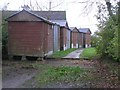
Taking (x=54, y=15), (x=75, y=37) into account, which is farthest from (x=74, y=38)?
(x=54, y=15)

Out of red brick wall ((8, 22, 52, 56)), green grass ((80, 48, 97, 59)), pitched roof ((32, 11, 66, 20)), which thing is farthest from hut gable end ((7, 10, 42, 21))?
pitched roof ((32, 11, 66, 20))

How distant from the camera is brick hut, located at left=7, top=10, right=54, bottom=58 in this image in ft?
63.9

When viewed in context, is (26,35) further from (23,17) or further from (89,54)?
(89,54)

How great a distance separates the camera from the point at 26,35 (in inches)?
776

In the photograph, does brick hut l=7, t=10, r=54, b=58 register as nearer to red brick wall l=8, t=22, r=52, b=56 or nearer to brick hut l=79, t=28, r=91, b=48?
red brick wall l=8, t=22, r=52, b=56

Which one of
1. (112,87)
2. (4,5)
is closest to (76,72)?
(112,87)

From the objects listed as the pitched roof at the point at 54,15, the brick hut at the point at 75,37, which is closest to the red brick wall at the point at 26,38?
the pitched roof at the point at 54,15

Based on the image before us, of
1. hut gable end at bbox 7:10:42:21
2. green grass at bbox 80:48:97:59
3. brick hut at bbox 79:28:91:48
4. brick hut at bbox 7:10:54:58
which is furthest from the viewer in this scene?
brick hut at bbox 79:28:91:48

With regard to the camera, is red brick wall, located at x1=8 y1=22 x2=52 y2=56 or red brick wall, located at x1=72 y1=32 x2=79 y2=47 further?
red brick wall, located at x1=72 y1=32 x2=79 y2=47

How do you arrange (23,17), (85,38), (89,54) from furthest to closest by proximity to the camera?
(85,38) < (89,54) < (23,17)

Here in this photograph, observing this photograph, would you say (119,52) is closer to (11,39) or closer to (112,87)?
(112,87)

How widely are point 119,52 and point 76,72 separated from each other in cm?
232

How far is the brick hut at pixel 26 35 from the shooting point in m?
19.5

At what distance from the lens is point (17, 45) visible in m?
19.8
